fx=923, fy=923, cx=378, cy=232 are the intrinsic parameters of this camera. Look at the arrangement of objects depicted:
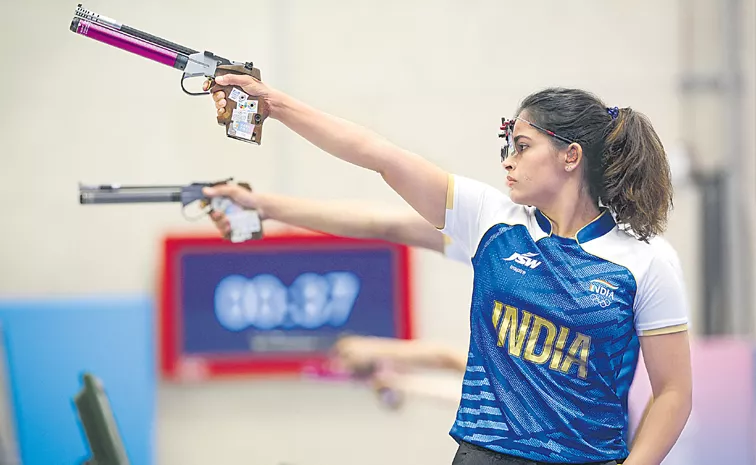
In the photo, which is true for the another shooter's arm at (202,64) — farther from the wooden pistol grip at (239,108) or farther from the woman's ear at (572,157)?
the woman's ear at (572,157)

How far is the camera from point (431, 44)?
5.55 metres

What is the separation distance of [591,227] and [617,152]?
0.63 feet

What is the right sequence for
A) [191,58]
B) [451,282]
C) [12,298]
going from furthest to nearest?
[451,282], [12,298], [191,58]

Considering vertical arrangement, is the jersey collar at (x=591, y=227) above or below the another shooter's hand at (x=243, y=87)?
below

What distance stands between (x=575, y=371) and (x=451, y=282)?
332 cm

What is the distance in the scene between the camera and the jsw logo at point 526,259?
2186mm


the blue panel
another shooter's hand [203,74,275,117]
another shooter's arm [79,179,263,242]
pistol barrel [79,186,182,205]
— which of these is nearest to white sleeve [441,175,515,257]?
another shooter's hand [203,74,275,117]

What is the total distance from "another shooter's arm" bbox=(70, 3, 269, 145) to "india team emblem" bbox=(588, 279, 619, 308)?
899 mm

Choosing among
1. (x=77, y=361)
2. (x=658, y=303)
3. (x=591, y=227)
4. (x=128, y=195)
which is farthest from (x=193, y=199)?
Result: (x=77, y=361)

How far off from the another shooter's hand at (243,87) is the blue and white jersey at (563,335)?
0.69 meters

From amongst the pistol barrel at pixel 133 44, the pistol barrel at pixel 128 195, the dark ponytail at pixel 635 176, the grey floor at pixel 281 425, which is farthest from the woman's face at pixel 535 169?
the grey floor at pixel 281 425

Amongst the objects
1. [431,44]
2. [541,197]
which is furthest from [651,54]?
[541,197]

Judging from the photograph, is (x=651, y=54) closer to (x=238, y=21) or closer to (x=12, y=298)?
(x=238, y=21)

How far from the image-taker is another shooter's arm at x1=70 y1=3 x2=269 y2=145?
7.54 ft
